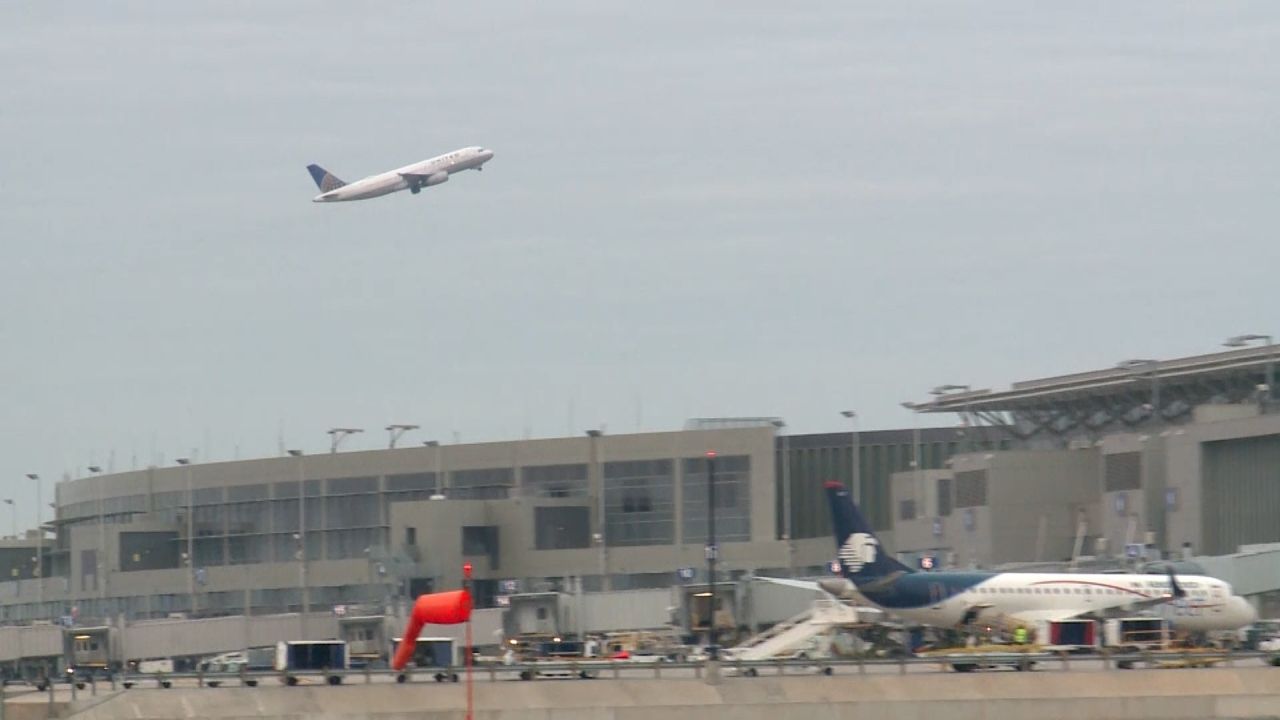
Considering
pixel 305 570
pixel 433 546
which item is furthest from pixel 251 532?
pixel 433 546

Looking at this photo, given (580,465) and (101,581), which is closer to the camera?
(580,465)

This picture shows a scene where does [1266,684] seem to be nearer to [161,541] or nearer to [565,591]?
[565,591]

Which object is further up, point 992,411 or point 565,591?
point 992,411

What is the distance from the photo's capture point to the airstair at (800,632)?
297 ft

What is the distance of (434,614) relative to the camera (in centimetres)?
7175

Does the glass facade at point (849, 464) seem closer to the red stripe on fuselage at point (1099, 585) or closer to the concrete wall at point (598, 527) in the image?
the concrete wall at point (598, 527)

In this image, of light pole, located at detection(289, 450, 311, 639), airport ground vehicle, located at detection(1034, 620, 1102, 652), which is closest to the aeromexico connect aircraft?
airport ground vehicle, located at detection(1034, 620, 1102, 652)

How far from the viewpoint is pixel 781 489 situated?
15762cm

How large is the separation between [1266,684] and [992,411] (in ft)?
266

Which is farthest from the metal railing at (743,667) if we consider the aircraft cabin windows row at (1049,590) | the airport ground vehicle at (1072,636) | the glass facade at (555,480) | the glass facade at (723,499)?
the glass facade at (555,480)

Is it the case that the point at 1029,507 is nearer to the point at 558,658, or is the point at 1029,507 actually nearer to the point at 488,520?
the point at 488,520

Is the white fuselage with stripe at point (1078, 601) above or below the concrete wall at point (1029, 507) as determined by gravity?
below

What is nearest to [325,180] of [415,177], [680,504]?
[415,177]

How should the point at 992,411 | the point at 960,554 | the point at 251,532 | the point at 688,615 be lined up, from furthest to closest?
the point at 251,532
the point at 992,411
the point at 960,554
the point at 688,615
